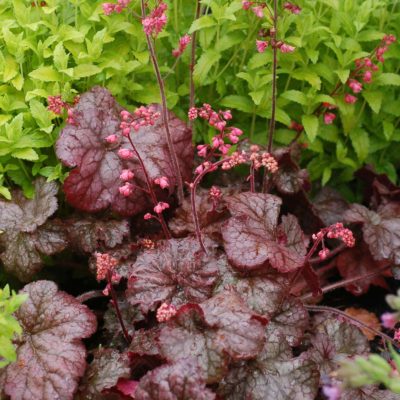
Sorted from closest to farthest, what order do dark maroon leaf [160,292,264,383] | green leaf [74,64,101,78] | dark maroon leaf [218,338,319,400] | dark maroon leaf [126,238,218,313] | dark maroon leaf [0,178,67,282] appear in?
dark maroon leaf [160,292,264,383] → dark maroon leaf [218,338,319,400] → dark maroon leaf [126,238,218,313] → dark maroon leaf [0,178,67,282] → green leaf [74,64,101,78]

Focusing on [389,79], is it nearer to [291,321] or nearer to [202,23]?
[202,23]

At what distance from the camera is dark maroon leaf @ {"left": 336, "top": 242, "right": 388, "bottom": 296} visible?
310 centimetres

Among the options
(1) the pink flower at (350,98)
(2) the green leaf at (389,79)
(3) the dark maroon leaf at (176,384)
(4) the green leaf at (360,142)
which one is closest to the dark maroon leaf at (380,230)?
(4) the green leaf at (360,142)

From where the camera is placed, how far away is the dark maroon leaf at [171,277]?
7.68 feet

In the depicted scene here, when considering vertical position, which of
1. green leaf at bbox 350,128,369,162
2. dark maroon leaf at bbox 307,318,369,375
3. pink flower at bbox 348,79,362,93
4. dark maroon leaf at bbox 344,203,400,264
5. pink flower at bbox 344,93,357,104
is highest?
pink flower at bbox 348,79,362,93

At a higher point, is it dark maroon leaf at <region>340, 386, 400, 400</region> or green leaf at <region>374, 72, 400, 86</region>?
green leaf at <region>374, 72, 400, 86</region>

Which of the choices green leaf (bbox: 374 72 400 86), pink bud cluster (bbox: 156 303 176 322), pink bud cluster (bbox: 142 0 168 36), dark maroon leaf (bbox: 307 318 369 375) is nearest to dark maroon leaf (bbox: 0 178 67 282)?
pink bud cluster (bbox: 156 303 176 322)

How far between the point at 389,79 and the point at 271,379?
1655 millimetres

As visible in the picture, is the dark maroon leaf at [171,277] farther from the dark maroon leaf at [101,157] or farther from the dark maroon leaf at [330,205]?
the dark maroon leaf at [330,205]

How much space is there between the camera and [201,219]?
273 centimetres

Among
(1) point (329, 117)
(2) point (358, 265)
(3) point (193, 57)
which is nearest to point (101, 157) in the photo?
(3) point (193, 57)

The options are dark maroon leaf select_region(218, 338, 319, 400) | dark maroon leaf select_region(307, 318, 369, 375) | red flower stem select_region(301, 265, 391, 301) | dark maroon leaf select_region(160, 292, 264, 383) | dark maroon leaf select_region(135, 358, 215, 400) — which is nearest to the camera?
dark maroon leaf select_region(135, 358, 215, 400)

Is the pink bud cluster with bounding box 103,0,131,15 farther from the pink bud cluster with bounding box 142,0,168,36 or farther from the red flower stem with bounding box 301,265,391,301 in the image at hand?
the red flower stem with bounding box 301,265,391,301

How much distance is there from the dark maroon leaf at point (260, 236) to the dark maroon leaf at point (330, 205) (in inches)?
23.4
